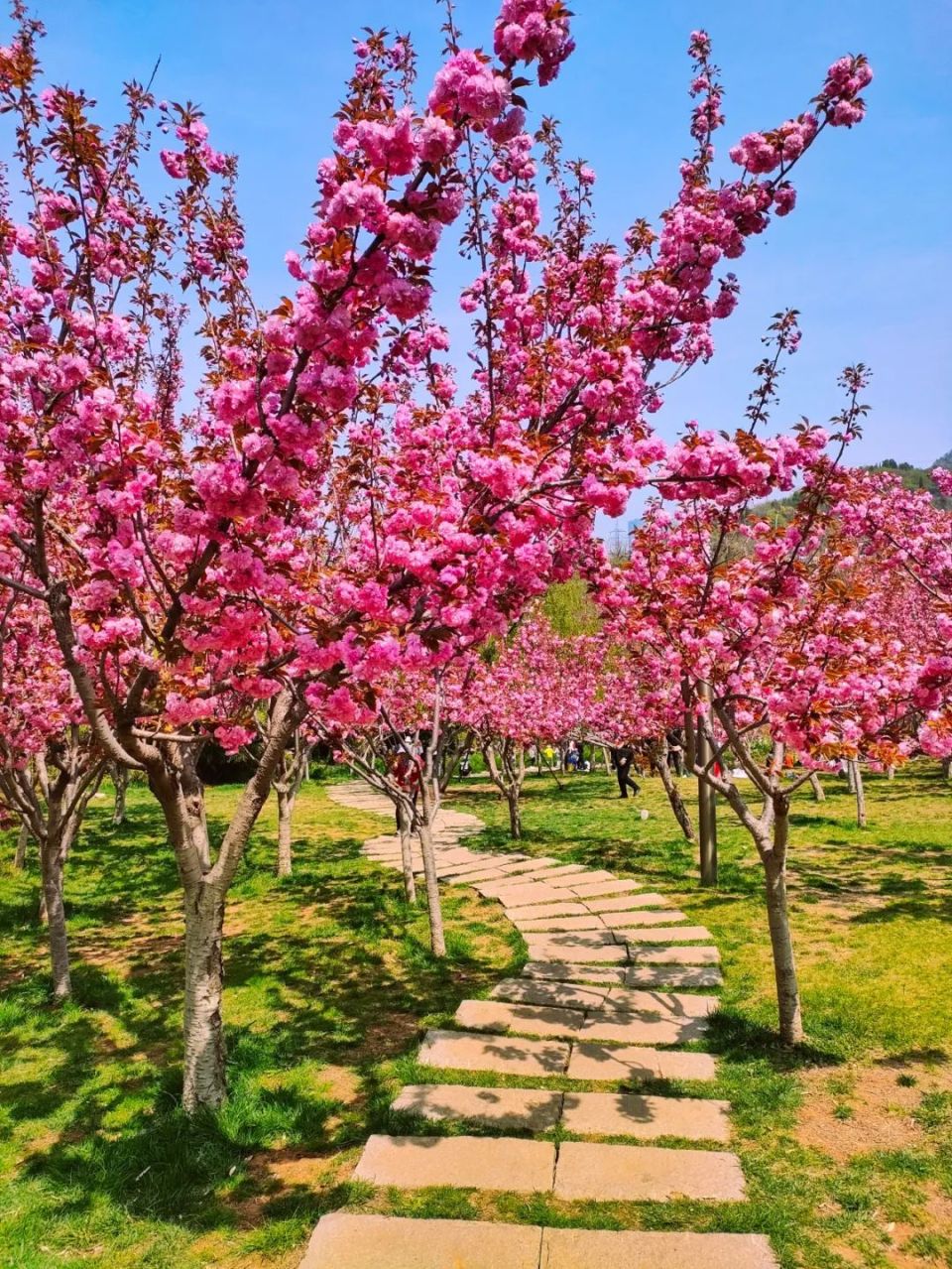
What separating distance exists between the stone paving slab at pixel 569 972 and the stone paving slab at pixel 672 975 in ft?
0.43

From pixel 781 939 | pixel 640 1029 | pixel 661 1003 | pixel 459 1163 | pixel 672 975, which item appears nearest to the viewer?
pixel 459 1163

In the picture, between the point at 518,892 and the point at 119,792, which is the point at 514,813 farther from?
the point at 119,792

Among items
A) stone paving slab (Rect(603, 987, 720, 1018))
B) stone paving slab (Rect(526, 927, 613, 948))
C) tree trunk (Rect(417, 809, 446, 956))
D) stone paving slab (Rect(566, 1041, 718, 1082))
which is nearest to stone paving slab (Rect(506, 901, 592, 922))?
stone paving slab (Rect(526, 927, 613, 948))

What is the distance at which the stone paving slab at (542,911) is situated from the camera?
30.6 feet

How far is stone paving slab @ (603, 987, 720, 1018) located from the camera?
6395mm

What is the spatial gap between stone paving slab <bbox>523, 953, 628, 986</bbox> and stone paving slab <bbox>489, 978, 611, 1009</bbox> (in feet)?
0.46

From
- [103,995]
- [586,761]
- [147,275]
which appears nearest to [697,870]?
[103,995]

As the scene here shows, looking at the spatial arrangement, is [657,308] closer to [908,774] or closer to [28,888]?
[28,888]

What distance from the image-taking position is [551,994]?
22.5 ft

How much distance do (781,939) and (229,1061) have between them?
159 inches

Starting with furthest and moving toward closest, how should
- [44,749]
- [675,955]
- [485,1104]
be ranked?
[44,749]
[675,955]
[485,1104]

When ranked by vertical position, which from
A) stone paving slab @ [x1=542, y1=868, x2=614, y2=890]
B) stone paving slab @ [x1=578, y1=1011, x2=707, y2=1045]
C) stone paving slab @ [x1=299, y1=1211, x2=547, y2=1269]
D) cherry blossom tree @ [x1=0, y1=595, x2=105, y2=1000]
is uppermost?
cherry blossom tree @ [x1=0, y1=595, x2=105, y2=1000]

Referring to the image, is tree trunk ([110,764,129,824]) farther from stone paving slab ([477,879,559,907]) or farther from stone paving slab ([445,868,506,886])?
stone paving slab ([477,879,559,907])

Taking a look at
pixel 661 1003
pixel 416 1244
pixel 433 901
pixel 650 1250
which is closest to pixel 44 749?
pixel 433 901
